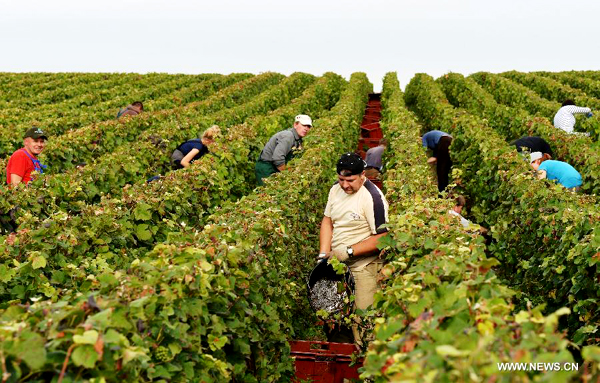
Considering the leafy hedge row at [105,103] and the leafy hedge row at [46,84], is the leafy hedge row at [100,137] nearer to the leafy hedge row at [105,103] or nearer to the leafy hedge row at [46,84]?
the leafy hedge row at [105,103]

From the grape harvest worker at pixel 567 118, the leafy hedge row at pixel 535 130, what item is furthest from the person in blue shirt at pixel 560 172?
the grape harvest worker at pixel 567 118

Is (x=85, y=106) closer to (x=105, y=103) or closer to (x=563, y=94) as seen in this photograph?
(x=105, y=103)

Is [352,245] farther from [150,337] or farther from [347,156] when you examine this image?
[150,337]

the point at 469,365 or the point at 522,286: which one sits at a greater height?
the point at 469,365

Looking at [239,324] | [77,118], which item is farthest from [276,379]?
[77,118]

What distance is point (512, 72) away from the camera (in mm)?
38219

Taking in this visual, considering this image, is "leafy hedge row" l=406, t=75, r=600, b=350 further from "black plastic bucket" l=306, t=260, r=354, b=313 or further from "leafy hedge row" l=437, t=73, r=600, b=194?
"black plastic bucket" l=306, t=260, r=354, b=313

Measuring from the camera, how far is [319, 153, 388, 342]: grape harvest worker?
23.1 feet

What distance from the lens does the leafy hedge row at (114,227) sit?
6.81m

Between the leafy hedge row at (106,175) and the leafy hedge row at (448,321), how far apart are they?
13.3 feet

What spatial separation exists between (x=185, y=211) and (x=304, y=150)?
11.1ft

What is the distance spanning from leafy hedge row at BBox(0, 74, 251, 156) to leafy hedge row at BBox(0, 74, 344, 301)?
471 centimetres

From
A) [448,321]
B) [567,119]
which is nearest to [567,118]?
[567,119]

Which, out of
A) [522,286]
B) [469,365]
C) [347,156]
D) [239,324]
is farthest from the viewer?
[522,286]
